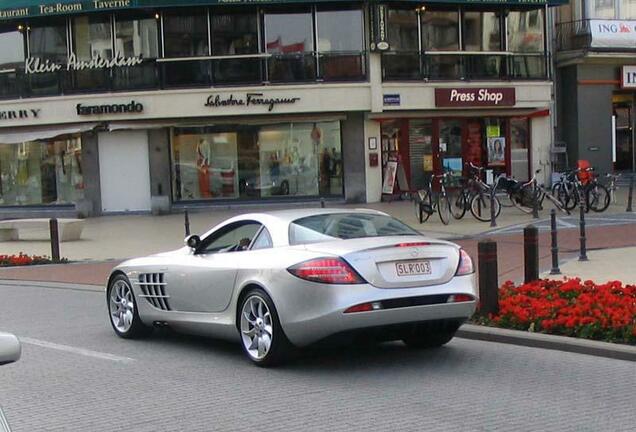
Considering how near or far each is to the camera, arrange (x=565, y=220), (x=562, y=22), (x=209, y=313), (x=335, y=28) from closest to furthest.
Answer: (x=209, y=313)
(x=565, y=220)
(x=335, y=28)
(x=562, y=22)

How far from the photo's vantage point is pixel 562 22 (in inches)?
1276

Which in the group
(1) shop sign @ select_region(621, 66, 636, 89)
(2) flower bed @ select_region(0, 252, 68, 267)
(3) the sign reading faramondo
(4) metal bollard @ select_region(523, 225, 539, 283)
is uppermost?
(3) the sign reading faramondo

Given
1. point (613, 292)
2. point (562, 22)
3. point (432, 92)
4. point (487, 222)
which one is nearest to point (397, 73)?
point (432, 92)

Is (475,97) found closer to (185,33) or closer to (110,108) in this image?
(185,33)

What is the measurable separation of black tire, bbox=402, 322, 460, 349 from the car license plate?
0.50 m

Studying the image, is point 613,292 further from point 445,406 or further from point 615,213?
point 615,213

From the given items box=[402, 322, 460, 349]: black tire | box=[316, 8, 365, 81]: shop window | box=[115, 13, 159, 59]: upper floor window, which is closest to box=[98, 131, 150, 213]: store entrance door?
box=[115, 13, 159, 59]: upper floor window

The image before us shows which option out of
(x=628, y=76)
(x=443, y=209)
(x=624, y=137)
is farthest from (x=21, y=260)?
(x=624, y=137)

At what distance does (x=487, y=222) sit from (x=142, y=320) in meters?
13.3

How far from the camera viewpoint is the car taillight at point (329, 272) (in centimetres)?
717

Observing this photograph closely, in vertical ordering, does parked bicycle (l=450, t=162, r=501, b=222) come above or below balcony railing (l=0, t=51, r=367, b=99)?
below

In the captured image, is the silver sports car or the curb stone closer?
the silver sports car

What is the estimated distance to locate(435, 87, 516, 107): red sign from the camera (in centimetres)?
2934

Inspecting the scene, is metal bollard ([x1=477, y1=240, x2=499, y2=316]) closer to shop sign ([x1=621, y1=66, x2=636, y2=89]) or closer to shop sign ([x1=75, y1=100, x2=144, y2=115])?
shop sign ([x1=75, y1=100, x2=144, y2=115])
